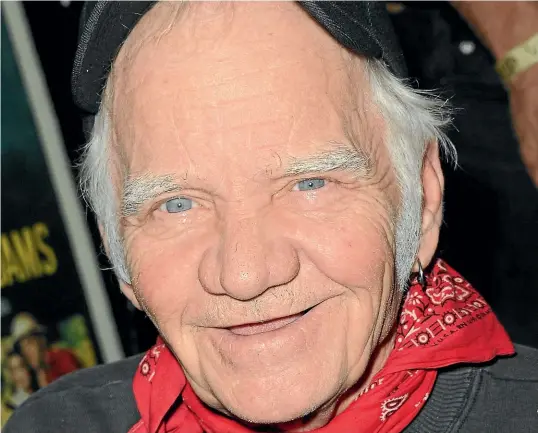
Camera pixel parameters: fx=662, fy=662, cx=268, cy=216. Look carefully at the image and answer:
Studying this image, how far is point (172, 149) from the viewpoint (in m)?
1.29

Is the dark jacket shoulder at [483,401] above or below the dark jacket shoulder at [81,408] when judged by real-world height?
Result: below

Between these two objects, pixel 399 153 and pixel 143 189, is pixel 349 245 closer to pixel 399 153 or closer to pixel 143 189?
pixel 399 153

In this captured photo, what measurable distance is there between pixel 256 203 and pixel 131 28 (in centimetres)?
46

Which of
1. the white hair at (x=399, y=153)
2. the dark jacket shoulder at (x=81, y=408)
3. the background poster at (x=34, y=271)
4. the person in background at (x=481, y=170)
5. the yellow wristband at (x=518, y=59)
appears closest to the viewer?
the white hair at (x=399, y=153)

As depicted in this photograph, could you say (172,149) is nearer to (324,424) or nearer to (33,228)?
(324,424)

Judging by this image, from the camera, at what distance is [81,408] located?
1.80 metres

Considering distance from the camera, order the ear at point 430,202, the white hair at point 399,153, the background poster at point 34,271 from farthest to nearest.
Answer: the background poster at point 34,271 < the ear at point 430,202 < the white hair at point 399,153

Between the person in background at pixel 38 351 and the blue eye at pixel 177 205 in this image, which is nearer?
the blue eye at pixel 177 205

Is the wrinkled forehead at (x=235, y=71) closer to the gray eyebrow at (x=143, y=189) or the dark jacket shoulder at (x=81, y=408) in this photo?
the gray eyebrow at (x=143, y=189)

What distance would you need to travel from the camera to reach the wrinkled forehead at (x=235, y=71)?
1.25 m

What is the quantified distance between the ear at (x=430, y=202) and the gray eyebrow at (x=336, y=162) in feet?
0.88

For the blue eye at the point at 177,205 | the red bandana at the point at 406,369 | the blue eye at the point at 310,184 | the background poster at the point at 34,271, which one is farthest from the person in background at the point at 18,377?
the blue eye at the point at 310,184

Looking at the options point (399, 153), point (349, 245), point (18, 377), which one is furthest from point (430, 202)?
point (18, 377)

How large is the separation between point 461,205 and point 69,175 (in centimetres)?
179
